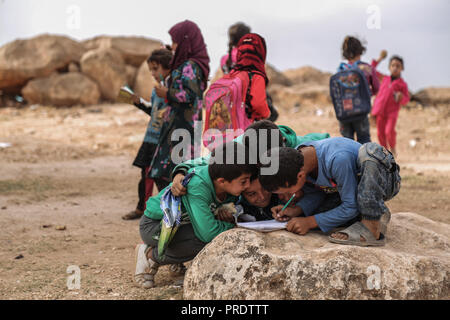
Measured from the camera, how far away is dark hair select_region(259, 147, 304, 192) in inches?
109

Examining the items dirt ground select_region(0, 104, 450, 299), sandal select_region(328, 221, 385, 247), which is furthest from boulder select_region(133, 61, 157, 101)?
sandal select_region(328, 221, 385, 247)

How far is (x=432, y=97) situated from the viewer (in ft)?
51.2

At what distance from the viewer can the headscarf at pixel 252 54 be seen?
167 inches

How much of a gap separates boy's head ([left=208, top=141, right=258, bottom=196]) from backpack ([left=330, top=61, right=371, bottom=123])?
305 cm

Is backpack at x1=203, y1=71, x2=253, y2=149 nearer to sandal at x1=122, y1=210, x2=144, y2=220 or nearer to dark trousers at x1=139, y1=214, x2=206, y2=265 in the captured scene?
dark trousers at x1=139, y1=214, x2=206, y2=265

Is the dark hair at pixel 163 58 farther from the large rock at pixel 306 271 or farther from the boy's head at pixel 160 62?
the large rock at pixel 306 271

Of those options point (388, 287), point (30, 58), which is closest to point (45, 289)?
point (388, 287)

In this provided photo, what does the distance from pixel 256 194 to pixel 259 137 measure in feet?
1.16

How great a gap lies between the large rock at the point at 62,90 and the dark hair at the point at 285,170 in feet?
45.9

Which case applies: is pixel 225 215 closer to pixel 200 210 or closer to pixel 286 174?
pixel 200 210

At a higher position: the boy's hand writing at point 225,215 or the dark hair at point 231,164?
the dark hair at point 231,164

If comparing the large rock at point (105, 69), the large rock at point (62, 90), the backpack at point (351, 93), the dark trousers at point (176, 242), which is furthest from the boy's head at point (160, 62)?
the large rock at point (105, 69)

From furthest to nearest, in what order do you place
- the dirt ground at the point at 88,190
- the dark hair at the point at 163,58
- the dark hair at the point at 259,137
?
1. the dark hair at the point at 163,58
2. the dirt ground at the point at 88,190
3. the dark hair at the point at 259,137

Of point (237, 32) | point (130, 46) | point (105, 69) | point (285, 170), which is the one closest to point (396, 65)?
point (237, 32)
